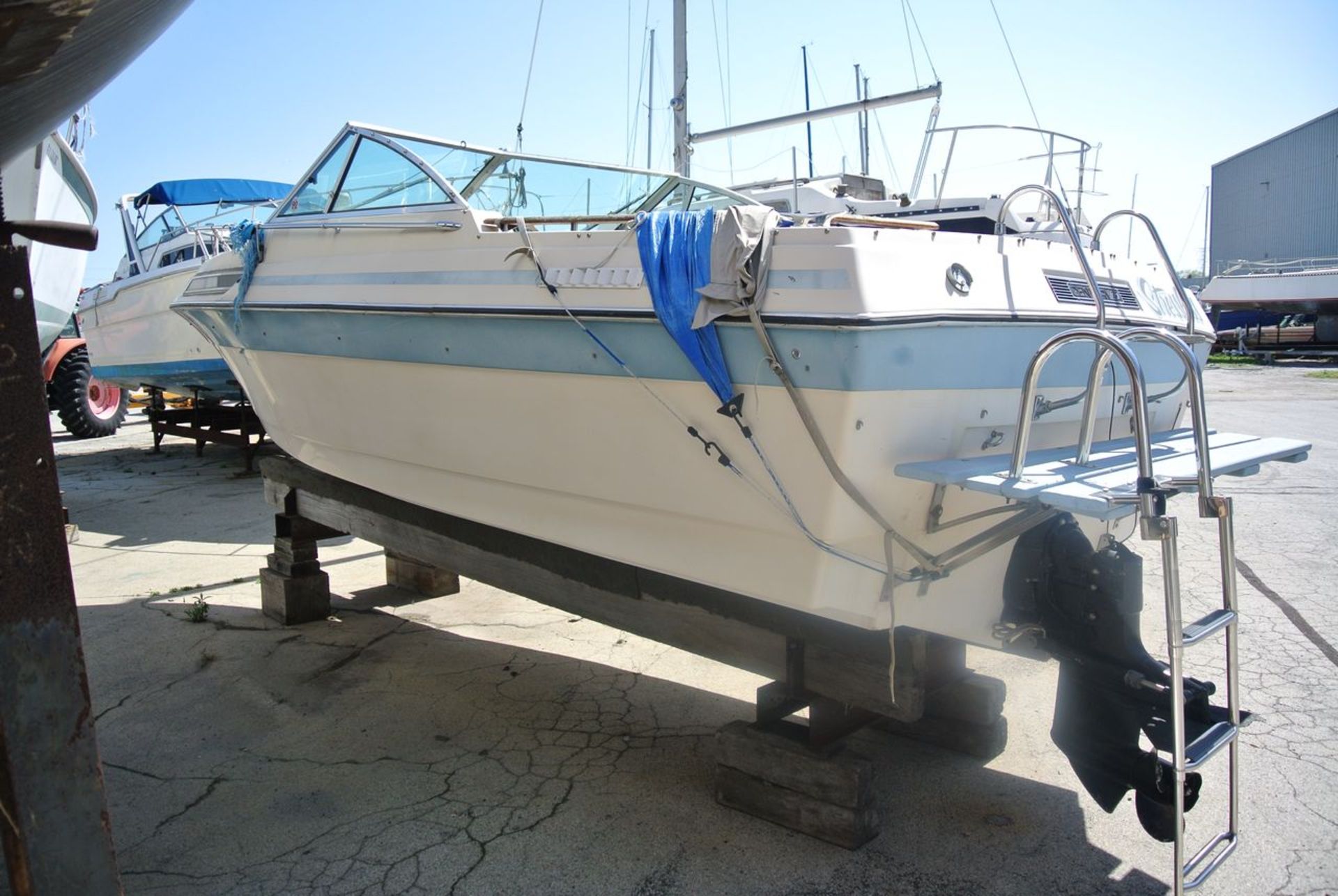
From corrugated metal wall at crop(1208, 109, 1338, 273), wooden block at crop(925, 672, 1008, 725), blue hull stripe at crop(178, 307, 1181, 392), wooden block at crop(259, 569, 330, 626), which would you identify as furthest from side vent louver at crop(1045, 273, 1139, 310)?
corrugated metal wall at crop(1208, 109, 1338, 273)

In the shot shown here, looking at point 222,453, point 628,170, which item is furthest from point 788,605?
point 222,453

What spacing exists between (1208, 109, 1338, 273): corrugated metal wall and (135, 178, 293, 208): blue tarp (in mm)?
27699

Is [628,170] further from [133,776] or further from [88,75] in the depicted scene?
[133,776]

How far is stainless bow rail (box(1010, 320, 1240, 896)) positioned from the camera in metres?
2.17

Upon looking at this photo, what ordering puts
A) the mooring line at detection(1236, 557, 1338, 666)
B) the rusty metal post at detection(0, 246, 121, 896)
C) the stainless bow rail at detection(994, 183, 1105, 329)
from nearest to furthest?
1. the rusty metal post at detection(0, 246, 121, 896)
2. the stainless bow rail at detection(994, 183, 1105, 329)
3. the mooring line at detection(1236, 557, 1338, 666)

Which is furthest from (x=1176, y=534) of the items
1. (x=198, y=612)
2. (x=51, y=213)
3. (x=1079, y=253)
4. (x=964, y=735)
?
(x=51, y=213)

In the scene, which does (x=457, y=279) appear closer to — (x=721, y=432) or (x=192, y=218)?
(x=721, y=432)

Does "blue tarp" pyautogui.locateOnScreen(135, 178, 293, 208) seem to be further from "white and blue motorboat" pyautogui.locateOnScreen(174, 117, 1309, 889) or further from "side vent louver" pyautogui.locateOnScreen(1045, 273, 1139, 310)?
"side vent louver" pyautogui.locateOnScreen(1045, 273, 1139, 310)

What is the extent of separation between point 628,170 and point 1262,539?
4.44 metres

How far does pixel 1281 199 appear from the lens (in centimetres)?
3167

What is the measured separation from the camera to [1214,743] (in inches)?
93.9

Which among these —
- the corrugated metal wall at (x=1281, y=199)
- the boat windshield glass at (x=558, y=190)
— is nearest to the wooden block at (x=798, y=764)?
the boat windshield glass at (x=558, y=190)

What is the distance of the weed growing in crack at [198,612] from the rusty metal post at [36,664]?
3012mm

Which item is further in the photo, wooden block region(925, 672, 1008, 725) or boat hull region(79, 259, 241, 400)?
boat hull region(79, 259, 241, 400)
